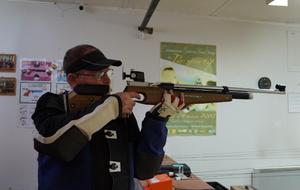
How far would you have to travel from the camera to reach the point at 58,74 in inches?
98.0

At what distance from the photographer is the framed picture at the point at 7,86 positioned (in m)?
2.39

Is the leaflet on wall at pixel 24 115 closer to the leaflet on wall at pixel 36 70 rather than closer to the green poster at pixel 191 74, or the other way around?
the leaflet on wall at pixel 36 70

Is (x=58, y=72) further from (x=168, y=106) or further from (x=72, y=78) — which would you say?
(x=168, y=106)

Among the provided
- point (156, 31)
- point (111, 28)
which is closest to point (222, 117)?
point (156, 31)

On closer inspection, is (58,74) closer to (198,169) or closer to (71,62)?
(71,62)

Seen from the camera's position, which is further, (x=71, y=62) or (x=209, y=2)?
(x=209, y=2)

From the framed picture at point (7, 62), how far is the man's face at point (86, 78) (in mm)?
1863

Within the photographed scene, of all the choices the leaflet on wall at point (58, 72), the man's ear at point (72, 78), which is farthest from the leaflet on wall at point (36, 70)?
the man's ear at point (72, 78)

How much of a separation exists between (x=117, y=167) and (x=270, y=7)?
2.71 m

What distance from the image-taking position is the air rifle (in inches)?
37.0

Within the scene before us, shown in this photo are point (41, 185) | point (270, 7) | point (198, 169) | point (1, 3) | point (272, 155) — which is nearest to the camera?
point (41, 185)

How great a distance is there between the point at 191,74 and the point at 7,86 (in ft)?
7.13

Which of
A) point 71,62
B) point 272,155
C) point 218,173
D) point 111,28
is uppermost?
point 111,28

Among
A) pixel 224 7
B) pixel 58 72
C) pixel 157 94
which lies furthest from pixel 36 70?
pixel 224 7
